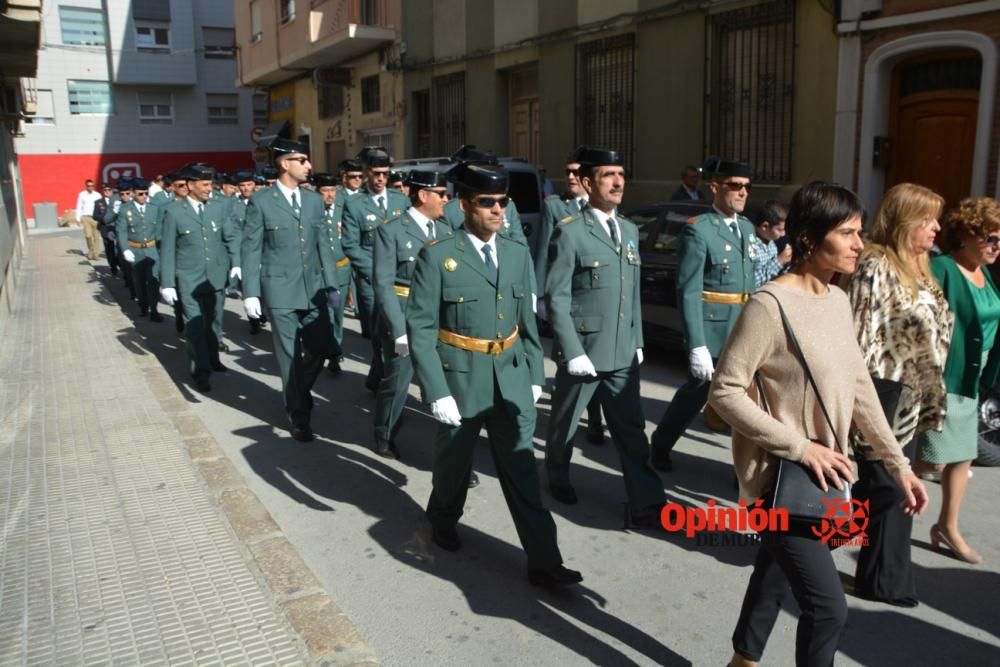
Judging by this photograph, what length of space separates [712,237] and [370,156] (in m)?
3.33

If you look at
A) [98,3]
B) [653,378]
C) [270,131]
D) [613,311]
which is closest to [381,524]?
[613,311]

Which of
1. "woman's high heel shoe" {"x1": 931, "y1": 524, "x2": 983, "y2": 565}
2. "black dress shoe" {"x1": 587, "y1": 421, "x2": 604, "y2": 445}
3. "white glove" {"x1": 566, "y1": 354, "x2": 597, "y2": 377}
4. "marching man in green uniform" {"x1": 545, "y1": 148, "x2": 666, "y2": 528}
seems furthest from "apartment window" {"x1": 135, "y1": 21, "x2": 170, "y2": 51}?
"woman's high heel shoe" {"x1": 931, "y1": 524, "x2": 983, "y2": 565}

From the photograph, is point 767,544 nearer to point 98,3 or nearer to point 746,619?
point 746,619

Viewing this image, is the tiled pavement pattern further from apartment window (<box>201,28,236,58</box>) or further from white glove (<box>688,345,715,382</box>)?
apartment window (<box>201,28,236,58</box>)

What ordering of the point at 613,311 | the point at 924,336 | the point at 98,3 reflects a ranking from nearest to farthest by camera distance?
the point at 924,336, the point at 613,311, the point at 98,3

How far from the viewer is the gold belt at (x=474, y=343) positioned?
4.03 meters

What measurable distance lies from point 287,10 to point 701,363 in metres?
24.6

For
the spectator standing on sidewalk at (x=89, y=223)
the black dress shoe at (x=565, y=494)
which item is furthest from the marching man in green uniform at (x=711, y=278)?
the spectator standing on sidewalk at (x=89, y=223)

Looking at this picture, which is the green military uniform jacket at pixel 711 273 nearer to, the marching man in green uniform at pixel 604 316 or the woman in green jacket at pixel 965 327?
the marching man in green uniform at pixel 604 316

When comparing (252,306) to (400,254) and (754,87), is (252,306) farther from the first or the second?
(754,87)

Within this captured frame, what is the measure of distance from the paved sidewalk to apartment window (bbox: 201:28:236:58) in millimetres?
35957

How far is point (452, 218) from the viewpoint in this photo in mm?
7469

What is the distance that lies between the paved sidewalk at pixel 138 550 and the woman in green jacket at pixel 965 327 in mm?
2821

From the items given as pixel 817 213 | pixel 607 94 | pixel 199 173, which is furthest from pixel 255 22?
pixel 817 213
